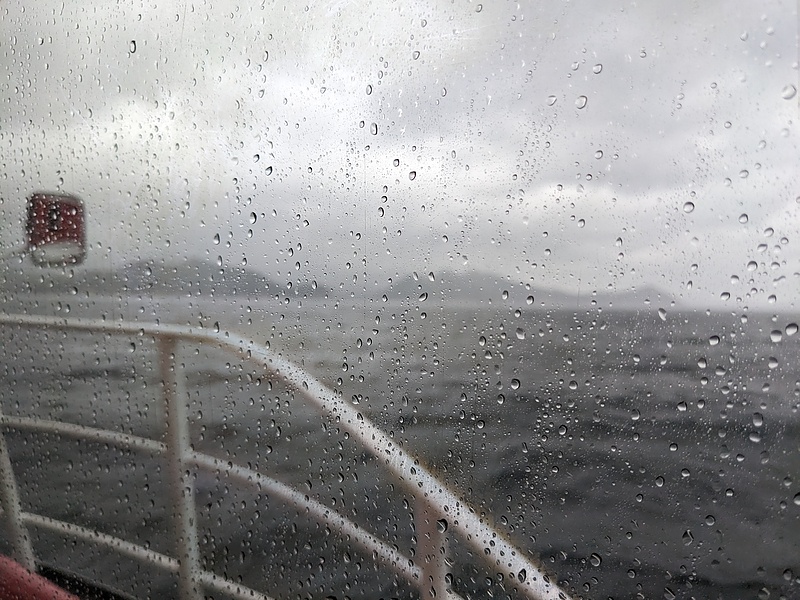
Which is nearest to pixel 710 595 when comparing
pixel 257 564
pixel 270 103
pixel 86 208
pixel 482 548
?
pixel 482 548

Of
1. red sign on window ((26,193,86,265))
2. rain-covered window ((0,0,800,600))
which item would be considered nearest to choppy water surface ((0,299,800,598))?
rain-covered window ((0,0,800,600))

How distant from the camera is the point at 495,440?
69cm

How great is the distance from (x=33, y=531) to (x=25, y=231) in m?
0.66

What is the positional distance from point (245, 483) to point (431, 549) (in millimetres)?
360

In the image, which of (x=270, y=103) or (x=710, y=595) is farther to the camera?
(x=270, y=103)

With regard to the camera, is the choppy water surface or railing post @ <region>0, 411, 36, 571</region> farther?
railing post @ <region>0, 411, 36, 571</region>

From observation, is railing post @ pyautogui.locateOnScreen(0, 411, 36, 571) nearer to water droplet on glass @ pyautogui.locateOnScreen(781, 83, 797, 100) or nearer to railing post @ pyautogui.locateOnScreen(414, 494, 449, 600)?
railing post @ pyautogui.locateOnScreen(414, 494, 449, 600)

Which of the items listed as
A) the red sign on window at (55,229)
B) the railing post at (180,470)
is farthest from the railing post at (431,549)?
the red sign on window at (55,229)

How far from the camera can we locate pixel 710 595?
0.54 metres

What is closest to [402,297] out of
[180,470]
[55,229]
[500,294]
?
[500,294]

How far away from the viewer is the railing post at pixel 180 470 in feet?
3.36

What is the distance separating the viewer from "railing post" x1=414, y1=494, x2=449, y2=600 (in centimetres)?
74

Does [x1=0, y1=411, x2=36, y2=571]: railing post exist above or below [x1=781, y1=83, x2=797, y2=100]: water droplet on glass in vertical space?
below

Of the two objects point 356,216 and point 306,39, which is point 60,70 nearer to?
point 306,39
